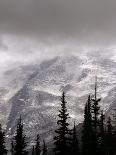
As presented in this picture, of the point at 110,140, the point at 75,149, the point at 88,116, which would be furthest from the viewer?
the point at 75,149

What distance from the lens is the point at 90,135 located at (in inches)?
3054

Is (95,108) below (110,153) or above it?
above

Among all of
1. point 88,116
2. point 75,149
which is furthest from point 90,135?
point 75,149

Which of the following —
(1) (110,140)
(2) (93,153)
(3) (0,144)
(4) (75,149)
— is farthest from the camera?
(4) (75,149)

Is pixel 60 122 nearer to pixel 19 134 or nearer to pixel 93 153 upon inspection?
pixel 93 153

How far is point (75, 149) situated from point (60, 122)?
48.8 metres

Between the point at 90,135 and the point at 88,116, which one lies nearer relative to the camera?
the point at 90,135

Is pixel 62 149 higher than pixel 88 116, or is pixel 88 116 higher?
pixel 88 116

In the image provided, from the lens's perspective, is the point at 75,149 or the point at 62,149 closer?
the point at 62,149

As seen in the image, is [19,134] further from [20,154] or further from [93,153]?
[93,153]

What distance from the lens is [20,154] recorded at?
8962 cm

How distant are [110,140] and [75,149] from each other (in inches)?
655

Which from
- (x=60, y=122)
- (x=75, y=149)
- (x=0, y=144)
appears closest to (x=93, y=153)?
(x=60, y=122)

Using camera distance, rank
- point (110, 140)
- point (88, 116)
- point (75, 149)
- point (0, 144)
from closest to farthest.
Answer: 1. point (88, 116)
2. point (0, 144)
3. point (110, 140)
4. point (75, 149)
